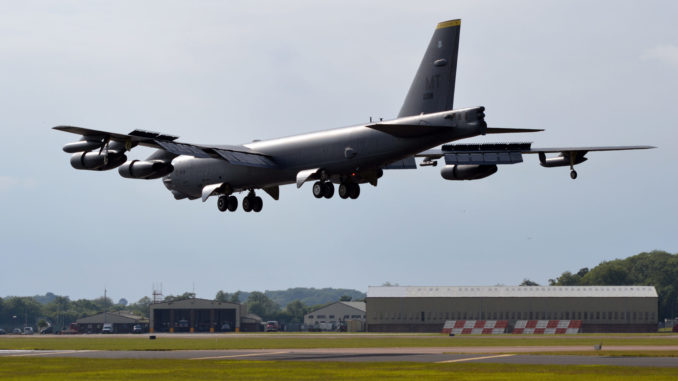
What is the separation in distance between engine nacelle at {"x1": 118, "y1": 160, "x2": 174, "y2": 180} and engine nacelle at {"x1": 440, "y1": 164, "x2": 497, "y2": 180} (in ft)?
58.3

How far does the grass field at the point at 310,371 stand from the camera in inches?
1950

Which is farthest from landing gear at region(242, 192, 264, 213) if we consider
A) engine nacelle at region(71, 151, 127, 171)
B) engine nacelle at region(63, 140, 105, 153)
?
engine nacelle at region(63, 140, 105, 153)

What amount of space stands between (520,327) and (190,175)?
10251 centimetres

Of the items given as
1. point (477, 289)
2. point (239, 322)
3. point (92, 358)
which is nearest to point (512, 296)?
point (477, 289)

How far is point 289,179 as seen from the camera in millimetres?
58656

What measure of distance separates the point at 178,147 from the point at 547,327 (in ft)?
365

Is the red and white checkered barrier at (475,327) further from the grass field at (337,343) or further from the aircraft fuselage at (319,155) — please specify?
the aircraft fuselage at (319,155)

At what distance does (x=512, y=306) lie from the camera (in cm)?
16300

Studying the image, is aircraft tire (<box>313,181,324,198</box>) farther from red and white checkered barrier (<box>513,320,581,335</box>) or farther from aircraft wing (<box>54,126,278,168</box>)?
red and white checkered barrier (<box>513,320,581,335</box>)

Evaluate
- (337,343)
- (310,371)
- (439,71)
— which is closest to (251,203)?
(310,371)

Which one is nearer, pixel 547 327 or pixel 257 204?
pixel 257 204

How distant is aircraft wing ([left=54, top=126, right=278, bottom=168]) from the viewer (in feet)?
177

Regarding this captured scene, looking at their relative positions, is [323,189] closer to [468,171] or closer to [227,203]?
[227,203]

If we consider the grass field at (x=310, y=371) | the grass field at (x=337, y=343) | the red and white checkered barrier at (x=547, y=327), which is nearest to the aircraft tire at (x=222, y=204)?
the grass field at (x=310, y=371)
